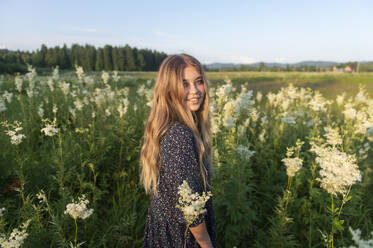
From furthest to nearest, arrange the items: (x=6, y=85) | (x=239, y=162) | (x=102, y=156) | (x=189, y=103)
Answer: (x=6, y=85), (x=102, y=156), (x=239, y=162), (x=189, y=103)

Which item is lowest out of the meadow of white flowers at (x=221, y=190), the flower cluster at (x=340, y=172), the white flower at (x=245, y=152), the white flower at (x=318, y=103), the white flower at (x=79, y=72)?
the meadow of white flowers at (x=221, y=190)

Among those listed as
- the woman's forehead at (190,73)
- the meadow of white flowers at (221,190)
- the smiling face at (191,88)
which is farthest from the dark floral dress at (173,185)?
the meadow of white flowers at (221,190)

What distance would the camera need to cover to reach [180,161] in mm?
1656

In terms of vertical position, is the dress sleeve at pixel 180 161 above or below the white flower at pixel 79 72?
below

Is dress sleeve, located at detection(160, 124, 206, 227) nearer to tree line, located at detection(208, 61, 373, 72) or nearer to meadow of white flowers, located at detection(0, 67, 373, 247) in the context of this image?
meadow of white flowers, located at detection(0, 67, 373, 247)

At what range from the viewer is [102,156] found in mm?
4273

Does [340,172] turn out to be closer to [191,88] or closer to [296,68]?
[191,88]

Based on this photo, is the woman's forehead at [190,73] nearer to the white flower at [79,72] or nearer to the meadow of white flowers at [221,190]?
the meadow of white flowers at [221,190]

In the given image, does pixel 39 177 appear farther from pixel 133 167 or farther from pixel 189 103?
pixel 189 103

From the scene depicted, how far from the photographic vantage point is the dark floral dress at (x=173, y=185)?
166 centimetres

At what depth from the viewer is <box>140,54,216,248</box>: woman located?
1683 millimetres

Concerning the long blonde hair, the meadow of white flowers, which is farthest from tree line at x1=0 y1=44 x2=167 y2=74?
the long blonde hair

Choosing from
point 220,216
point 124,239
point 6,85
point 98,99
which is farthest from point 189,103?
point 6,85

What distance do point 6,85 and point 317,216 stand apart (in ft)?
52.4
